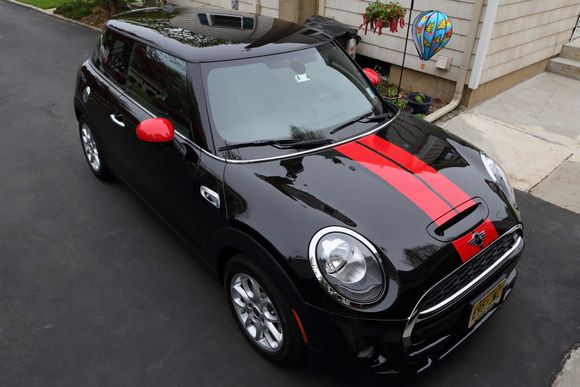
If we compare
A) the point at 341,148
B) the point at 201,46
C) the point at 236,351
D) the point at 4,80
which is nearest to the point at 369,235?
the point at 341,148

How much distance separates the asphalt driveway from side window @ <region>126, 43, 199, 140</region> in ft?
3.78

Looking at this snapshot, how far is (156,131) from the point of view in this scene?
276 cm

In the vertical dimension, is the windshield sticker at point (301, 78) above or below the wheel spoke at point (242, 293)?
above

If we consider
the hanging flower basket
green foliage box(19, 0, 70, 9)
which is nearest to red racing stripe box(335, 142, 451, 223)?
the hanging flower basket

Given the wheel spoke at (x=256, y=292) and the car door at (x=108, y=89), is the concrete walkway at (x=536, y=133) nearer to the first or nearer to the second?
the wheel spoke at (x=256, y=292)

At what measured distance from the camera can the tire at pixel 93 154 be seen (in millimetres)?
4340

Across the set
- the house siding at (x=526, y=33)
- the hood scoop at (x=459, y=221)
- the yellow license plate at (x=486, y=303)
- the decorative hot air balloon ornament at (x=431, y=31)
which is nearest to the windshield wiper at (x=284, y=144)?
the hood scoop at (x=459, y=221)

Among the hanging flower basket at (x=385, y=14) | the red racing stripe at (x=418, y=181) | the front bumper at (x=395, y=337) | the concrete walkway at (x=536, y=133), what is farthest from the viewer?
the hanging flower basket at (x=385, y=14)

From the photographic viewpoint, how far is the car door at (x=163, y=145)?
9.41 feet

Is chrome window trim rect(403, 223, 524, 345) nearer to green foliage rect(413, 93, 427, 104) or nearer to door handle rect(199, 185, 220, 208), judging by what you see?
door handle rect(199, 185, 220, 208)

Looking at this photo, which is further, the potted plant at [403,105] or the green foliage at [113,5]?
the green foliage at [113,5]

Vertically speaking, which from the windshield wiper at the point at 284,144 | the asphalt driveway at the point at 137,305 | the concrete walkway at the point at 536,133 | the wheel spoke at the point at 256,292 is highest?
the windshield wiper at the point at 284,144

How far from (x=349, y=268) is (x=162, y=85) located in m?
1.85

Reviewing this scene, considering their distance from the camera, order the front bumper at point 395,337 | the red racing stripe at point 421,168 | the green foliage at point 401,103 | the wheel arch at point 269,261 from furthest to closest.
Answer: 1. the green foliage at point 401,103
2. the red racing stripe at point 421,168
3. the wheel arch at point 269,261
4. the front bumper at point 395,337
